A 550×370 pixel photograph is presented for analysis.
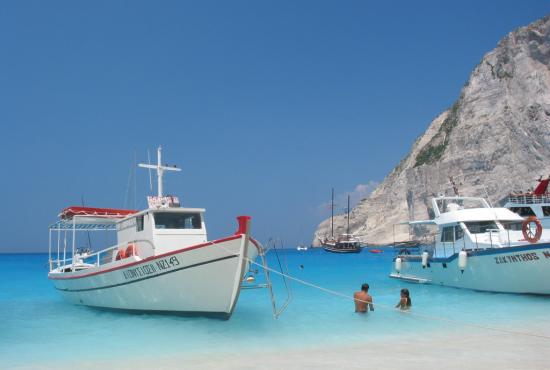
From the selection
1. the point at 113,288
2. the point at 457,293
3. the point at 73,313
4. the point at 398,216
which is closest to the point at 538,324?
the point at 457,293

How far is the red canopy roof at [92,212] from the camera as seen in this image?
20.3 m

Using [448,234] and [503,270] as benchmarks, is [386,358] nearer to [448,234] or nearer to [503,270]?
[503,270]

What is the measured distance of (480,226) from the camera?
23812 millimetres

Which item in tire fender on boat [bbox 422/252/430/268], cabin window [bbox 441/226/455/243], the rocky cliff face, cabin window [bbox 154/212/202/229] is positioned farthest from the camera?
the rocky cliff face

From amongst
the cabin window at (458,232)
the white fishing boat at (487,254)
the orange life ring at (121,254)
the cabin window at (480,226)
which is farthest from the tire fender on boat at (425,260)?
the orange life ring at (121,254)

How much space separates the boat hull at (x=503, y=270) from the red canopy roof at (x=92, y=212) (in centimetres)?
1428

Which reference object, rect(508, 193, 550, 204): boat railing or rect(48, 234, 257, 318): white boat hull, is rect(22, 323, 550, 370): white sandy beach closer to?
Result: rect(48, 234, 257, 318): white boat hull

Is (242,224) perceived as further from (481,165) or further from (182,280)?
(481,165)

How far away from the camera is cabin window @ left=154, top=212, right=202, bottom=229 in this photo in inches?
681

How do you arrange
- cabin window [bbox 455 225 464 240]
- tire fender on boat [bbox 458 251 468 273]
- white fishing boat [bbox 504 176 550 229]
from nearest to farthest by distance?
tire fender on boat [bbox 458 251 468 273] < cabin window [bbox 455 225 464 240] < white fishing boat [bbox 504 176 550 229]

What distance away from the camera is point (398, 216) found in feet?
351

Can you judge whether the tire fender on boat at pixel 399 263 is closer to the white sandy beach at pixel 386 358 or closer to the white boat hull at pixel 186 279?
the white boat hull at pixel 186 279

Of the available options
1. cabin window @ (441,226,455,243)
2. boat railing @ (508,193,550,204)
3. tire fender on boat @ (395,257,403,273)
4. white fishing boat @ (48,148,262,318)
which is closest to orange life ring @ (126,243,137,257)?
white fishing boat @ (48,148,262,318)

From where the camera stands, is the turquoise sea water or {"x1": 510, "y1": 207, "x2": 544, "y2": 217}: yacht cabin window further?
{"x1": 510, "y1": 207, "x2": 544, "y2": 217}: yacht cabin window
